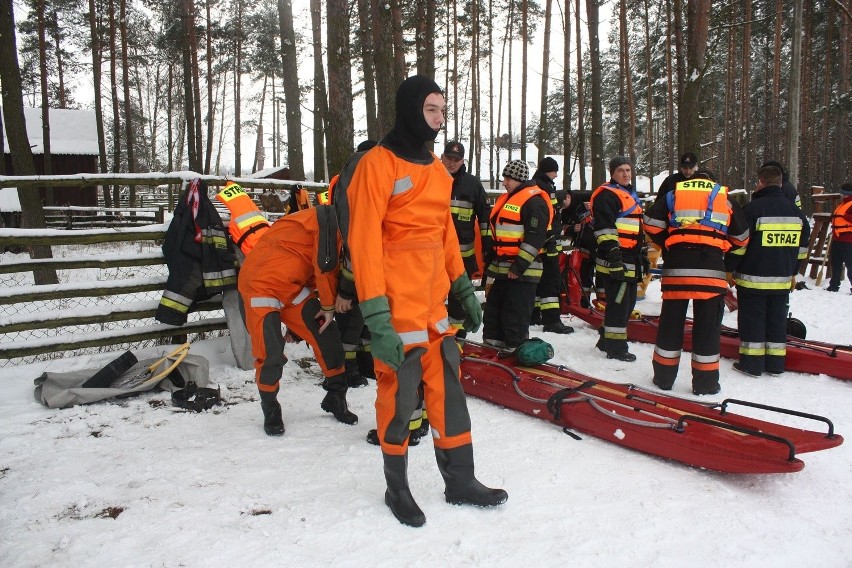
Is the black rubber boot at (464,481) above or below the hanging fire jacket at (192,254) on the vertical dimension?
below

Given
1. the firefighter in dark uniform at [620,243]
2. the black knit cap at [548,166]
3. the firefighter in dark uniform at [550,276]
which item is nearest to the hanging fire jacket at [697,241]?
the firefighter in dark uniform at [620,243]

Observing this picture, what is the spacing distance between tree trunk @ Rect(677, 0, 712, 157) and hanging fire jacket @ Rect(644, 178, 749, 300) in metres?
5.05

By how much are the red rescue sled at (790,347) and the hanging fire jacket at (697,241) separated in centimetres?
108

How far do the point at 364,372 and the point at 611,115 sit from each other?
46.9 metres

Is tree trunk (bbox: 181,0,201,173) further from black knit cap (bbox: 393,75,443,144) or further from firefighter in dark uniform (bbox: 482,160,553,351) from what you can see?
black knit cap (bbox: 393,75,443,144)

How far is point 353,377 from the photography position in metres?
5.15

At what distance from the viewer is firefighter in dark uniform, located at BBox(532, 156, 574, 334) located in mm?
7125

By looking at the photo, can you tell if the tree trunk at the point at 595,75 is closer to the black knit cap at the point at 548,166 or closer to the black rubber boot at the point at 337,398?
the black knit cap at the point at 548,166

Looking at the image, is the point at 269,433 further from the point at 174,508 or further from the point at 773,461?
the point at 773,461

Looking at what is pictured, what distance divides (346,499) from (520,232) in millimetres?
3580

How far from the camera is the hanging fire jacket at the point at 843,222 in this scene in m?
9.78

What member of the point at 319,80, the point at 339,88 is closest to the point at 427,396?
the point at 339,88

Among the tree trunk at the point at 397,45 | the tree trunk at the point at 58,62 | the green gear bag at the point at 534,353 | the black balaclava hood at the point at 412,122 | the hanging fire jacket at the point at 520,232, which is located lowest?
the green gear bag at the point at 534,353

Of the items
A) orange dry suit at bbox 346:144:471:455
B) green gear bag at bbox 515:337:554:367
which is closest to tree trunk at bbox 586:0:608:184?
green gear bag at bbox 515:337:554:367
